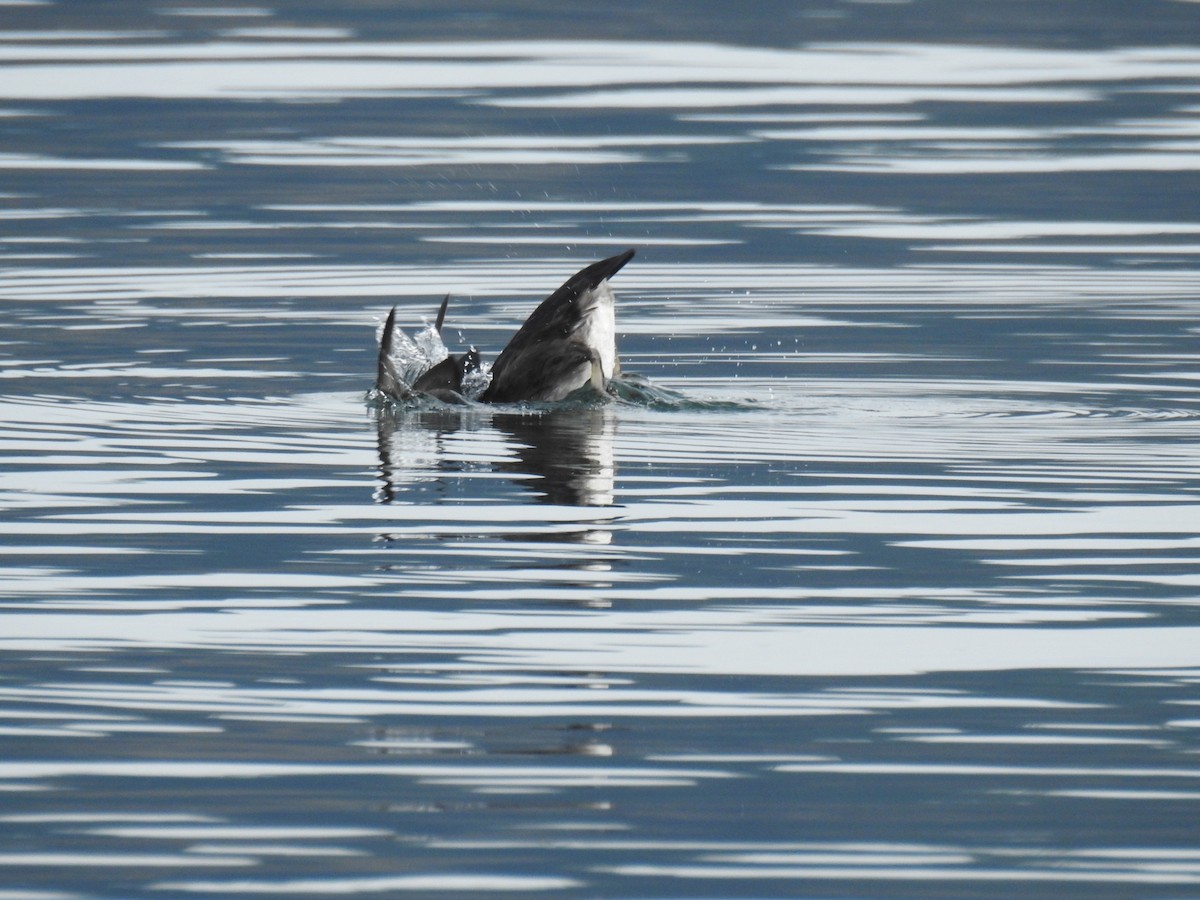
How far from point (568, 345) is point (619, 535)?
334cm

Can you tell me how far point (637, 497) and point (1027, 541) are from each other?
155cm

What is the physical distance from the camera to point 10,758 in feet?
20.9

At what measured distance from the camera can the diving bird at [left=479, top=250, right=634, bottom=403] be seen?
1201 cm

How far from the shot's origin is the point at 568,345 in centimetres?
1206

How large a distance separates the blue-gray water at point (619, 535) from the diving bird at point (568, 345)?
0.16 metres

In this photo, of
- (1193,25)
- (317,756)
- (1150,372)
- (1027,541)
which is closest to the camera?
(317,756)

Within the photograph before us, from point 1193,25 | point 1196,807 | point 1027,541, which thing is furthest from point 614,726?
point 1193,25

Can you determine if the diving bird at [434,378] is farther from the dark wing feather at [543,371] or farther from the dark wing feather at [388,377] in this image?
the dark wing feather at [543,371]

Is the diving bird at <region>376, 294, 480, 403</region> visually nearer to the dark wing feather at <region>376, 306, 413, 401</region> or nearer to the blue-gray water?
the dark wing feather at <region>376, 306, 413, 401</region>

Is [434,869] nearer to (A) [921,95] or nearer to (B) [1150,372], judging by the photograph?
(B) [1150,372]

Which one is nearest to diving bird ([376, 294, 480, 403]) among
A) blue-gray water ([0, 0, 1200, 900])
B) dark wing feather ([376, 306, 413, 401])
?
dark wing feather ([376, 306, 413, 401])

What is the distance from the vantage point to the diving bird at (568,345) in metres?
12.0

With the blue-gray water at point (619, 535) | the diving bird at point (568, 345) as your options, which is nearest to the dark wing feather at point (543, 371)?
the diving bird at point (568, 345)

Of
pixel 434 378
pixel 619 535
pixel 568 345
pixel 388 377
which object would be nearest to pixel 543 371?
pixel 568 345
